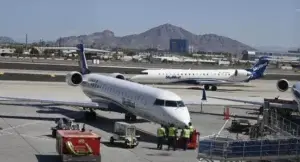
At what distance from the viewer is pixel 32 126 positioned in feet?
109

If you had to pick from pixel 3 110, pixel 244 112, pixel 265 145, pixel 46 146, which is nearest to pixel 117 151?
pixel 46 146


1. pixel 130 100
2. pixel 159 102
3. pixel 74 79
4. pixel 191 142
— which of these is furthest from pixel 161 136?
pixel 74 79

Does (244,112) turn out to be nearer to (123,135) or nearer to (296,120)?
(296,120)

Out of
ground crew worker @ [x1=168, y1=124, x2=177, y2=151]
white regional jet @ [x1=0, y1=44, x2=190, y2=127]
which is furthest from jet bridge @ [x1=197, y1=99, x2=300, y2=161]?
white regional jet @ [x1=0, y1=44, x2=190, y2=127]

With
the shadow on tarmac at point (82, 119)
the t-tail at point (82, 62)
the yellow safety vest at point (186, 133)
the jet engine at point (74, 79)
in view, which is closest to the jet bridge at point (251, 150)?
the yellow safety vest at point (186, 133)

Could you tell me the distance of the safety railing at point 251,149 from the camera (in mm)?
19234

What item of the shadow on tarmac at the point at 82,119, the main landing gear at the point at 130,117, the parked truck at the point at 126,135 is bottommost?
the shadow on tarmac at the point at 82,119

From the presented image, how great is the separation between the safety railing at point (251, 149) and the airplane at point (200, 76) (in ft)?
166

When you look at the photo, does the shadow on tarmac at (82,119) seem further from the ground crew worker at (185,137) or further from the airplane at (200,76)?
the airplane at (200,76)

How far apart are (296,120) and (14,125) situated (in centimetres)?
2109

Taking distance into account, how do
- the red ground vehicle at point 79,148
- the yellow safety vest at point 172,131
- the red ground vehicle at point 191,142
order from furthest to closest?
the red ground vehicle at point 191,142 < the yellow safety vest at point 172,131 < the red ground vehicle at point 79,148

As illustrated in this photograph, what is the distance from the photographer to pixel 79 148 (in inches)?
829

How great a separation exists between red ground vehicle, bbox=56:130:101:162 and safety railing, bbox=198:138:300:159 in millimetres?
4402

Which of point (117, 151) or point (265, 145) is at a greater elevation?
point (265, 145)
